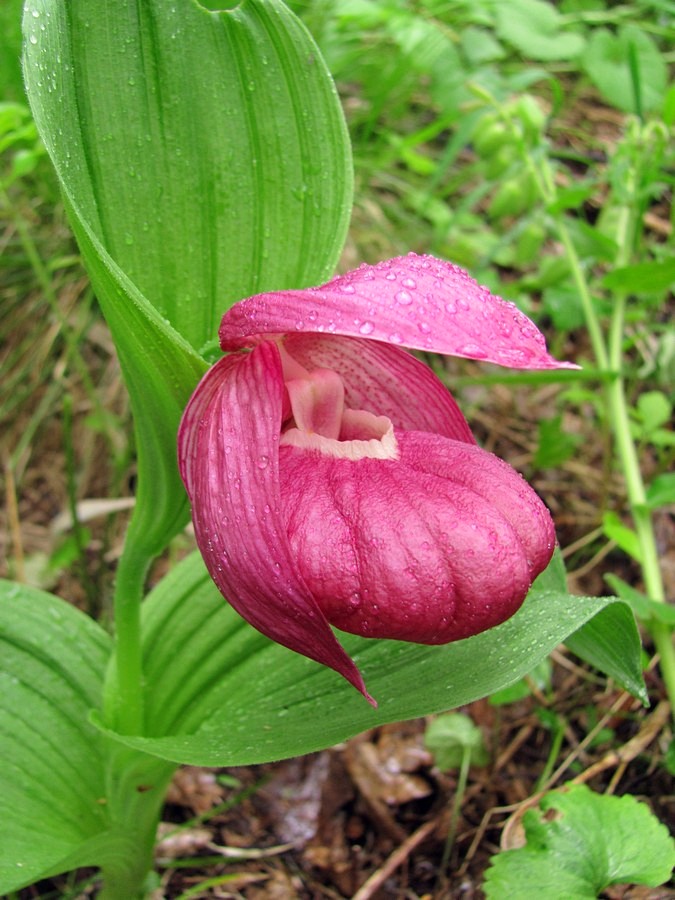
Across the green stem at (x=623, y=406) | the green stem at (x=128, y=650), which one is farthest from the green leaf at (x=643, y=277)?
the green stem at (x=128, y=650)

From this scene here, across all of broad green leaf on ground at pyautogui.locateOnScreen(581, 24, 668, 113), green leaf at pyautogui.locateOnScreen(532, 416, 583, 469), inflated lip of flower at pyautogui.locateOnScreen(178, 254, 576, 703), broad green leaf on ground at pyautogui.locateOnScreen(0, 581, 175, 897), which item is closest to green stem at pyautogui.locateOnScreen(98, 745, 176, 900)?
broad green leaf on ground at pyautogui.locateOnScreen(0, 581, 175, 897)

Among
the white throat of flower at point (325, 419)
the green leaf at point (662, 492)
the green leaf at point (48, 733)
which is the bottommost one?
the green leaf at point (48, 733)

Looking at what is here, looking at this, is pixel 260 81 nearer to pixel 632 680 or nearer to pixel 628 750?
pixel 632 680

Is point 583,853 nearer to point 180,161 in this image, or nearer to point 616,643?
point 616,643

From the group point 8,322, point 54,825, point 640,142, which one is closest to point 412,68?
point 640,142

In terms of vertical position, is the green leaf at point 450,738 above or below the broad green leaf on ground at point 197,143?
below

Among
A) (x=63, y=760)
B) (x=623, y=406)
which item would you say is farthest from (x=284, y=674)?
(x=623, y=406)

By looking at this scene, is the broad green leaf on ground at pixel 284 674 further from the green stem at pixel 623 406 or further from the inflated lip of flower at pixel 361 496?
the green stem at pixel 623 406
